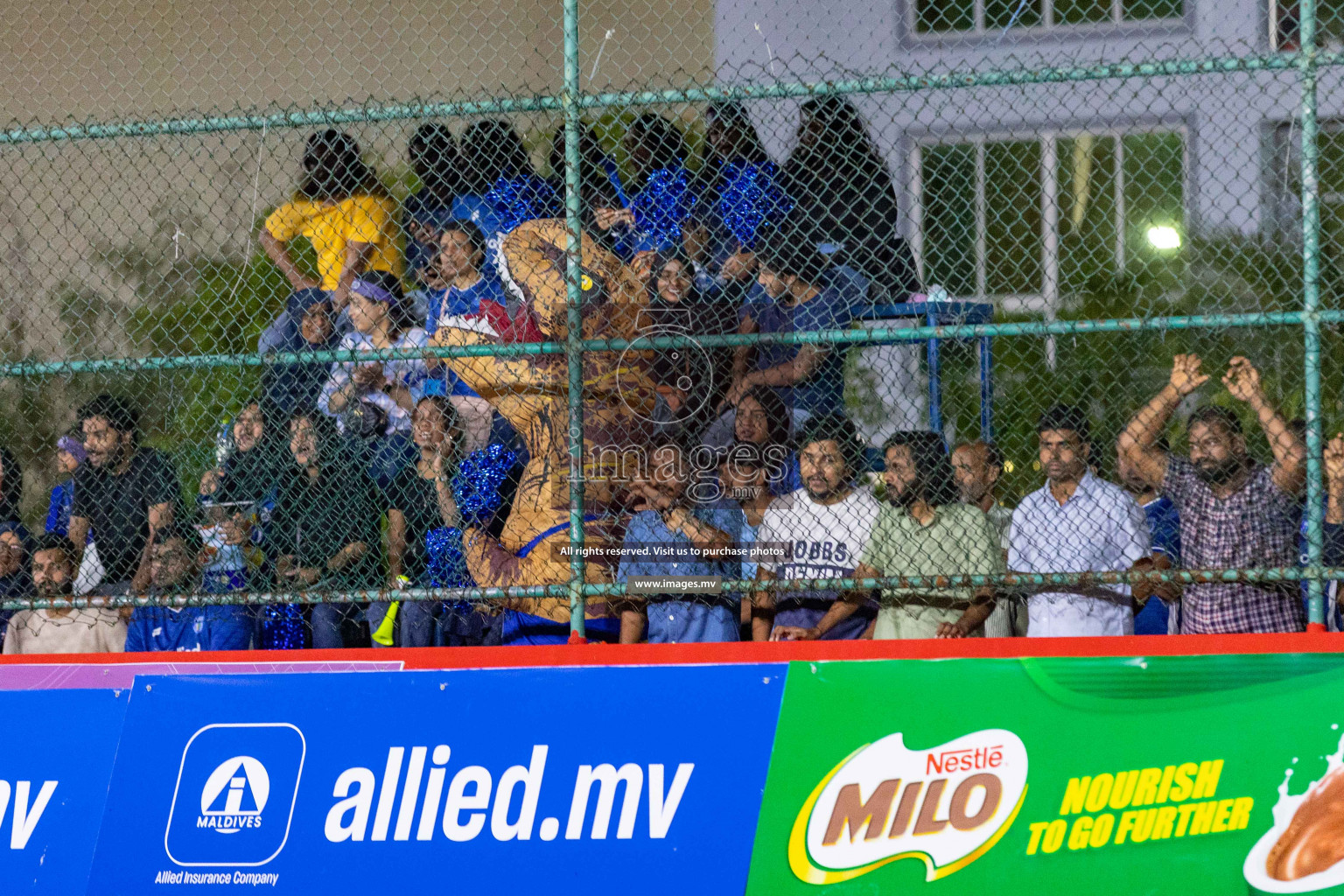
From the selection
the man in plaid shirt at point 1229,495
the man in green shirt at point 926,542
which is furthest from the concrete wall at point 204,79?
the man in plaid shirt at point 1229,495

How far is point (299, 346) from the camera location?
17.0 ft

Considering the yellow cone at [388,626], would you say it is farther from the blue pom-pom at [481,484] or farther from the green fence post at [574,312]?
the green fence post at [574,312]

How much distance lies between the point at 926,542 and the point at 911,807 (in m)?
1.12

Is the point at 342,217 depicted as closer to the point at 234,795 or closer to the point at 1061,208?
the point at 234,795

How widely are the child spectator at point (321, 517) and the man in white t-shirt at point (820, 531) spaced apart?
4.60 ft

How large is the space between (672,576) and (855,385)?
208 cm

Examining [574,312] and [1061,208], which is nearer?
[574,312]

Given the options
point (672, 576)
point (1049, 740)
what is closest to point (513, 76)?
point (672, 576)

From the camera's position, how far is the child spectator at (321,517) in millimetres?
4453

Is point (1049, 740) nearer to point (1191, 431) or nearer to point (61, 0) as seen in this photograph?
→ point (1191, 431)

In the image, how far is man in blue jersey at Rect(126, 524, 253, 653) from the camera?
15.0ft

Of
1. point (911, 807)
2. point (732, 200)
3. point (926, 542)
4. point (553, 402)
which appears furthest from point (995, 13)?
point (911, 807)

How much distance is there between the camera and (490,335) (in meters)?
4.41

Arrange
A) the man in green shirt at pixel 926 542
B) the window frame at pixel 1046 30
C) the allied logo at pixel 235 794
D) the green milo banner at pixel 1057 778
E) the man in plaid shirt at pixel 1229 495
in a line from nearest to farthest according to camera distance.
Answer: the green milo banner at pixel 1057 778 → the allied logo at pixel 235 794 → the man in plaid shirt at pixel 1229 495 → the man in green shirt at pixel 926 542 → the window frame at pixel 1046 30
